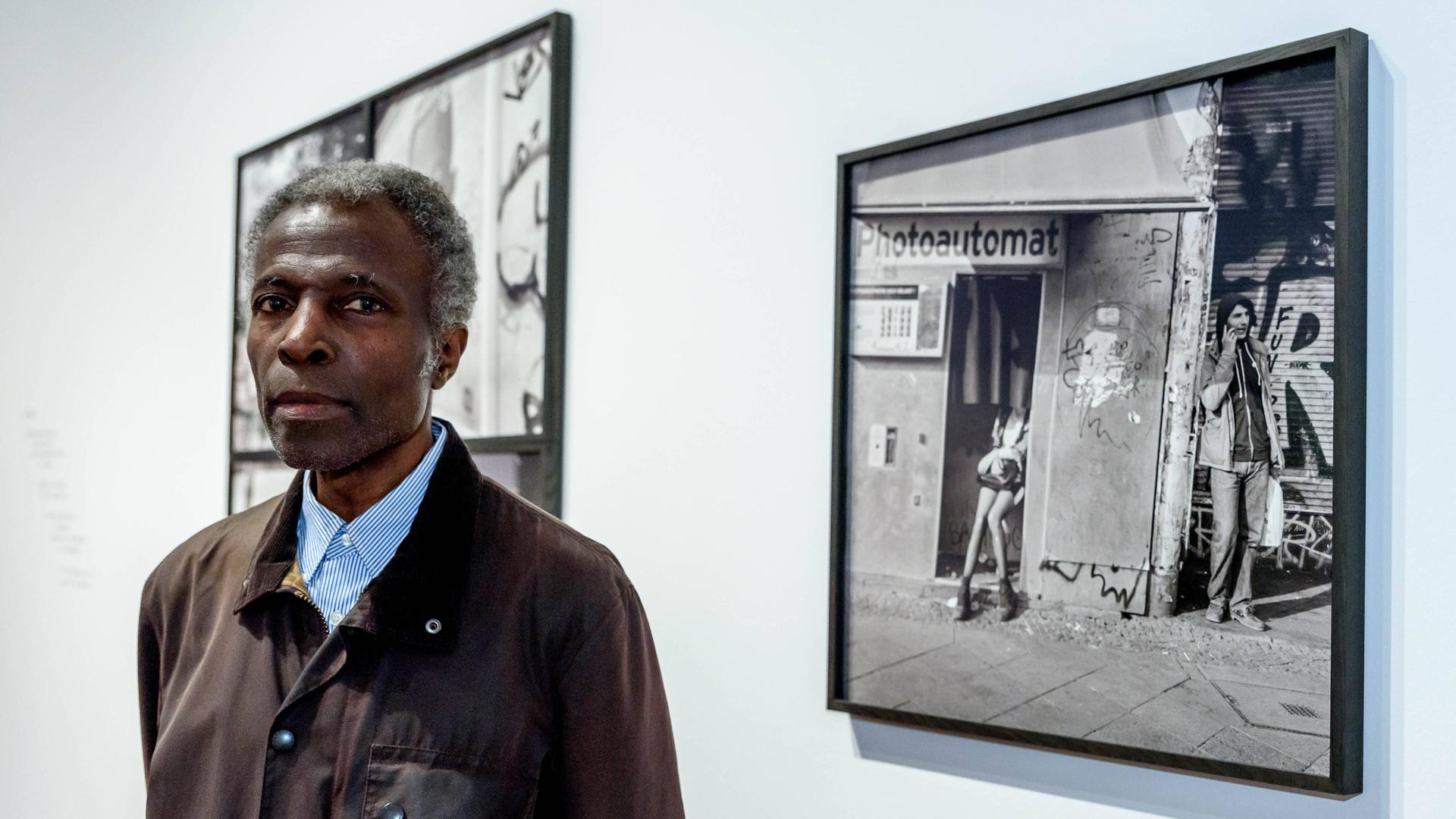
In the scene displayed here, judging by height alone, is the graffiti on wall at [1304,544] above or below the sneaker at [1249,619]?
above

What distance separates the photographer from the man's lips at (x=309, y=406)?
115 cm

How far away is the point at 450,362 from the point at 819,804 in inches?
29.8

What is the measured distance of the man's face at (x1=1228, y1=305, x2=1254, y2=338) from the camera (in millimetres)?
1258

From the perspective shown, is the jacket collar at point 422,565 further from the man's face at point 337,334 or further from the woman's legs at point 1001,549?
the woman's legs at point 1001,549

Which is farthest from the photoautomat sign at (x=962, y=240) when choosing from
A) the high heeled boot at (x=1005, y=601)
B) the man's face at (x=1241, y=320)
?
the high heeled boot at (x=1005, y=601)

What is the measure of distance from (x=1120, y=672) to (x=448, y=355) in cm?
73

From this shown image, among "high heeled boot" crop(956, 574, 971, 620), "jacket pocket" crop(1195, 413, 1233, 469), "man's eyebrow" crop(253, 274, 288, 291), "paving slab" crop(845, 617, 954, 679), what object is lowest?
"paving slab" crop(845, 617, 954, 679)

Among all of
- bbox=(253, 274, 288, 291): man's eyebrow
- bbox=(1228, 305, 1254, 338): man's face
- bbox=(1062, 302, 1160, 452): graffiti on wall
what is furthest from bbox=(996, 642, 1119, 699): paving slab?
bbox=(253, 274, 288, 291): man's eyebrow

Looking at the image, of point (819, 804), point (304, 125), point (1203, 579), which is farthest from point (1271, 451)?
point (304, 125)

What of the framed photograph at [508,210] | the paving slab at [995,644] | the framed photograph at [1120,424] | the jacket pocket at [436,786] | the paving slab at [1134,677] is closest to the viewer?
the jacket pocket at [436,786]

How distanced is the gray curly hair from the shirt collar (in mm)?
120

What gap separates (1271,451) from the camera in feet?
4.07

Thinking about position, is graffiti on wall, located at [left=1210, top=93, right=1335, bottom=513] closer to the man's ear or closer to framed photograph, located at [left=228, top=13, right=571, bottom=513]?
the man's ear

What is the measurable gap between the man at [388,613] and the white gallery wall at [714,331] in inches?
20.2
